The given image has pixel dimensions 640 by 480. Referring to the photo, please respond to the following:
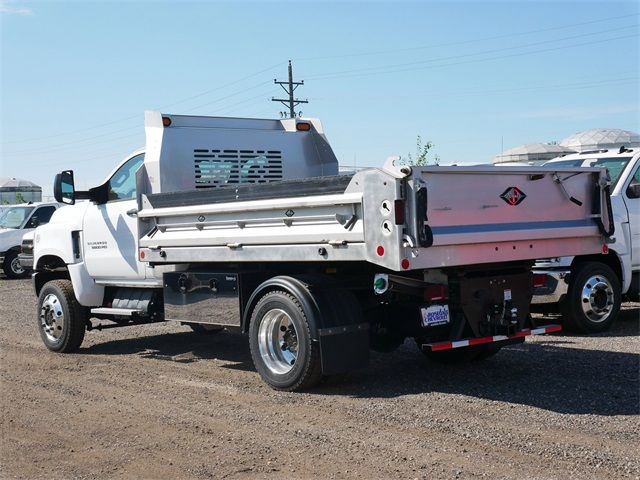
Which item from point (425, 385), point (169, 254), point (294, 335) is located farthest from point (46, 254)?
point (425, 385)

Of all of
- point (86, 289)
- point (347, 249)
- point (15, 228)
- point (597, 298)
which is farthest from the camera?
point (15, 228)

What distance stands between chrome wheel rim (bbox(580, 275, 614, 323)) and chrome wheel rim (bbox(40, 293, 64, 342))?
6.37m

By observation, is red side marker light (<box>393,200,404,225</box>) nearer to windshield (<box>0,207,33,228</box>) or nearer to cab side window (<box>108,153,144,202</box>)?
cab side window (<box>108,153,144,202</box>)

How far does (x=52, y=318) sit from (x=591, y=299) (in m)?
6.65

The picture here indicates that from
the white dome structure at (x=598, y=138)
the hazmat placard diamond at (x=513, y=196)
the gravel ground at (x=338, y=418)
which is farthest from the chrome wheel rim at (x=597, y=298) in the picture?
the white dome structure at (x=598, y=138)

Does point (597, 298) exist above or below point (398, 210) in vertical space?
below

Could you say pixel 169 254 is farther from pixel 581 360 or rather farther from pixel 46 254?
pixel 581 360

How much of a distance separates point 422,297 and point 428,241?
898mm

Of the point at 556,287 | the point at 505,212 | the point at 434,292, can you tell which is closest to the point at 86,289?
the point at 434,292

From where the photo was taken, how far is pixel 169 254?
9.16 m

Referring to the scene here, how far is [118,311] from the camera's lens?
408 inches

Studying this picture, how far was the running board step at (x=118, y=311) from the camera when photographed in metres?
10.2

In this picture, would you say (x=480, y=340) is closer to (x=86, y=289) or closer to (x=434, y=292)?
(x=434, y=292)

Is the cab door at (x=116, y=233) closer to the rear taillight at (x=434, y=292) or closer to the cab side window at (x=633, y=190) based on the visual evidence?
the rear taillight at (x=434, y=292)
